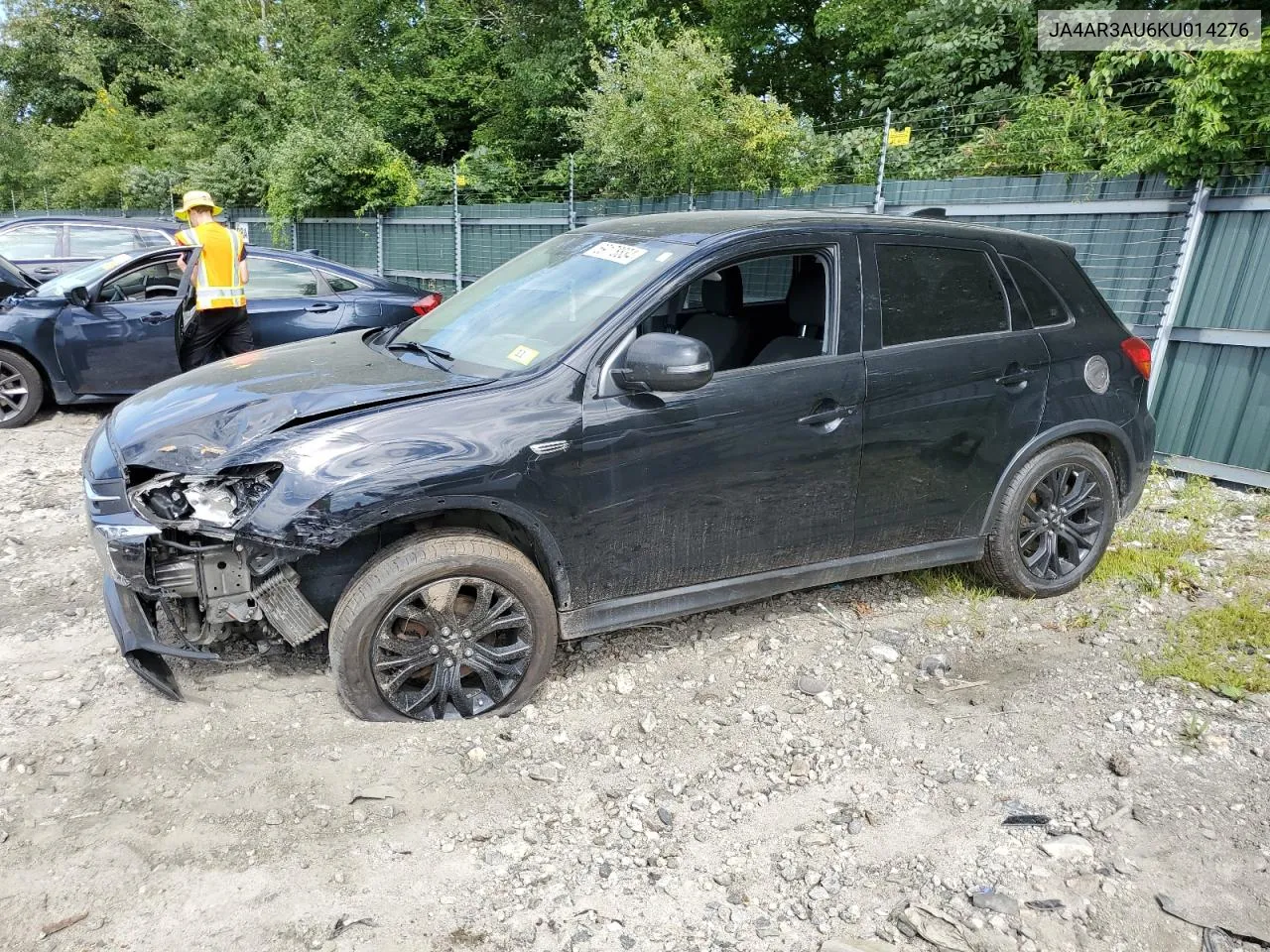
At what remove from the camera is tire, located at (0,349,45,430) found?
24.5 ft

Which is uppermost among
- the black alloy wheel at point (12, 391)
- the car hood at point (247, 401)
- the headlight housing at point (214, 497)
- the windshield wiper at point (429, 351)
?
the windshield wiper at point (429, 351)

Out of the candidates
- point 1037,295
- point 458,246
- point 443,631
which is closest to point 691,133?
point 458,246

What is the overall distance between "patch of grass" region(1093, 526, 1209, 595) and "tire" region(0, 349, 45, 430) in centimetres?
805

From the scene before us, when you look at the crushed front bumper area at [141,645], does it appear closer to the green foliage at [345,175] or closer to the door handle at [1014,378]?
the door handle at [1014,378]

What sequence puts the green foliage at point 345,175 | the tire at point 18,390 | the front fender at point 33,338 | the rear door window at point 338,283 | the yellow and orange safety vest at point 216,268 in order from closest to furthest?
1. the yellow and orange safety vest at point 216,268
2. the front fender at point 33,338
3. the tire at point 18,390
4. the rear door window at point 338,283
5. the green foliage at point 345,175

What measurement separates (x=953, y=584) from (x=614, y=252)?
243 cm

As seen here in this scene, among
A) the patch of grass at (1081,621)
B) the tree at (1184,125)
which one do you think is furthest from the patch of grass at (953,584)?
the tree at (1184,125)

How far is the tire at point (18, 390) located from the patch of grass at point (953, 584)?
7137 millimetres

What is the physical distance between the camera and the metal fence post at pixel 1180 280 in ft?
21.4

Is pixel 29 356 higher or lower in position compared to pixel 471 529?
lower

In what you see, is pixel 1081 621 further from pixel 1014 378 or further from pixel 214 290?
pixel 214 290

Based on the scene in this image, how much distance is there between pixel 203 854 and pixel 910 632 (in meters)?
3.07

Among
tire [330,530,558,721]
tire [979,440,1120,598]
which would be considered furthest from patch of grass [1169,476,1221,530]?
tire [330,530,558,721]

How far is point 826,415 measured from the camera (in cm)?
369
